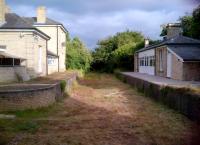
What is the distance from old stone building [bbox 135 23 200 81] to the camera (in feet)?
90.4

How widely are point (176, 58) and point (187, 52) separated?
1.69m

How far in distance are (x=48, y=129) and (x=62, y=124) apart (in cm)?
110

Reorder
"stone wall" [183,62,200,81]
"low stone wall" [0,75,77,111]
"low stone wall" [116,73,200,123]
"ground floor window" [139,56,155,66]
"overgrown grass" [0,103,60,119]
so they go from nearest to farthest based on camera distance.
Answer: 1. "low stone wall" [116,73,200,123]
2. "overgrown grass" [0,103,60,119]
3. "low stone wall" [0,75,77,111]
4. "stone wall" [183,62,200,81]
5. "ground floor window" [139,56,155,66]

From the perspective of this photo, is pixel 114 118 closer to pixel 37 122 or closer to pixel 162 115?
pixel 162 115

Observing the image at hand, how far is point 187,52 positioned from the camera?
29.9m

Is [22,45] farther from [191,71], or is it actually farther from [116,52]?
[116,52]

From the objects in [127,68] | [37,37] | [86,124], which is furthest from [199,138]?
[127,68]

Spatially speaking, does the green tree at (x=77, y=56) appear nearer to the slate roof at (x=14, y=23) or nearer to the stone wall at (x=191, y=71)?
the slate roof at (x=14, y=23)

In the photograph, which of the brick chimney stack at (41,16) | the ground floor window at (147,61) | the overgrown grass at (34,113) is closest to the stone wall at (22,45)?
the overgrown grass at (34,113)

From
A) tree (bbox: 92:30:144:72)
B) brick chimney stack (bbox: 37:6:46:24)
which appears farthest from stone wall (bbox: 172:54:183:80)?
tree (bbox: 92:30:144:72)

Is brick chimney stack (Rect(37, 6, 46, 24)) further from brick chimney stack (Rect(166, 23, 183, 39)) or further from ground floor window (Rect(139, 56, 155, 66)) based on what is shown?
brick chimney stack (Rect(166, 23, 183, 39))

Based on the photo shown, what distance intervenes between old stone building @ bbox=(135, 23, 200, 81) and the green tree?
2171cm

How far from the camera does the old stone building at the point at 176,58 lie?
90.4 feet

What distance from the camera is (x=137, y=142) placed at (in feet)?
29.5
